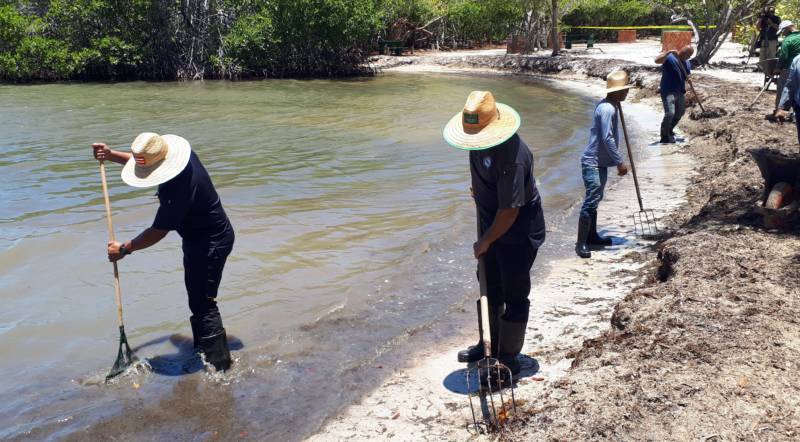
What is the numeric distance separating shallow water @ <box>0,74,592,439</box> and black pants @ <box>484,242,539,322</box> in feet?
4.05

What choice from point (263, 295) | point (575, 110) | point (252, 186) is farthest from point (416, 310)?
point (575, 110)

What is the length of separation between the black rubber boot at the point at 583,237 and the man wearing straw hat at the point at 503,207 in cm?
284

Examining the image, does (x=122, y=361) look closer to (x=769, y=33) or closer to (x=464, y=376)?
(x=464, y=376)

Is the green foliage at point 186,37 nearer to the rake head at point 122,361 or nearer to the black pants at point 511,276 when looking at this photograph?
the rake head at point 122,361

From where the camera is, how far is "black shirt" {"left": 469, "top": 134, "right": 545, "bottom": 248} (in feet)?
13.0

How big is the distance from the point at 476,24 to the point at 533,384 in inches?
1524

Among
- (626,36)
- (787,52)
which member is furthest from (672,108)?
(626,36)

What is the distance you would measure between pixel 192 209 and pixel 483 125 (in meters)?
2.06

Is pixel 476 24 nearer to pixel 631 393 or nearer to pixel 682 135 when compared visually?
pixel 682 135

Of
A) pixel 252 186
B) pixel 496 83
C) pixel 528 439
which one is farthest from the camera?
Result: pixel 496 83

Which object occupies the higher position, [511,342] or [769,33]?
[769,33]

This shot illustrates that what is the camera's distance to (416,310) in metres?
6.34

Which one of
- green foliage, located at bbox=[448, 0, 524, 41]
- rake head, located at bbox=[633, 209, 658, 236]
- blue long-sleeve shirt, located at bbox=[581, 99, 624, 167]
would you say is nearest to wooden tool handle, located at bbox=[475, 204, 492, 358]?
blue long-sleeve shirt, located at bbox=[581, 99, 624, 167]

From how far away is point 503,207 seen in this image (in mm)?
3957
